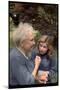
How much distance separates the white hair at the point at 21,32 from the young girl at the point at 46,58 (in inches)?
6.3

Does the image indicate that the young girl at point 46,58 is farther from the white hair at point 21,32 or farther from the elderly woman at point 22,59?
the white hair at point 21,32

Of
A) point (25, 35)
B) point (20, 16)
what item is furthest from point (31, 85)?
point (20, 16)

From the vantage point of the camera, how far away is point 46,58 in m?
2.25

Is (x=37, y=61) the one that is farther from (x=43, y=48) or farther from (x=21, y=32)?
(x=21, y=32)

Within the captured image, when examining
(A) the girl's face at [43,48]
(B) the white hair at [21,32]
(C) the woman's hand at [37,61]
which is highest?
(B) the white hair at [21,32]

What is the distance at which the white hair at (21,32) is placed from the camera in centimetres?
216

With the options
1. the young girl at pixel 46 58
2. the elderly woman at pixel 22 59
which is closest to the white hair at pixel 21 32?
the elderly woman at pixel 22 59

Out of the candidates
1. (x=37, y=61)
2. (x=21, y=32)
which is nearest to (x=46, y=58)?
(x=37, y=61)

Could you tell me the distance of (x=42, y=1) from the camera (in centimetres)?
225

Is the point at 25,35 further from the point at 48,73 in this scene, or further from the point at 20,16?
the point at 48,73

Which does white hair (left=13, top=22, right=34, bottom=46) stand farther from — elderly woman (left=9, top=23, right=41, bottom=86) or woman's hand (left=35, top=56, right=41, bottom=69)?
woman's hand (left=35, top=56, right=41, bottom=69)

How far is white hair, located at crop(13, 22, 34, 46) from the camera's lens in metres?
2.16

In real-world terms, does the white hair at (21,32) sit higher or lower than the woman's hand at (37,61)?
higher

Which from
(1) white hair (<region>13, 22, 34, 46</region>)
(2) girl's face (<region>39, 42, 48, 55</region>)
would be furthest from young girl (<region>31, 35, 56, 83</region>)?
(1) white hair (<region>13, 22, 34, 46</region>)
